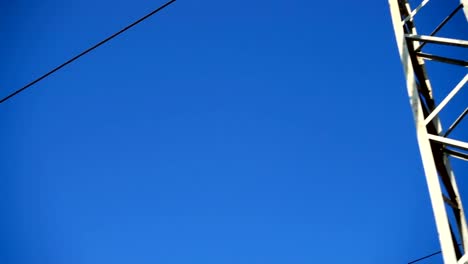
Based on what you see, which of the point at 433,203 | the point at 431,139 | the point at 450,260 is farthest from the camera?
the point at 431,139

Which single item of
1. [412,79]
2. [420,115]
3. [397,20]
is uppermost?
[397,20]

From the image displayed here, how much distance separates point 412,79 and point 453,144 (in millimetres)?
834

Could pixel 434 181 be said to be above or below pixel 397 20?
below

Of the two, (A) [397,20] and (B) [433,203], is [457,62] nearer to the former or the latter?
(A) [397,20]

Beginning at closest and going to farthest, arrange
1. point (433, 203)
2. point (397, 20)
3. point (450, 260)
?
1. point (450, 260)
2. point (433, 203)
3. point (397, 20)

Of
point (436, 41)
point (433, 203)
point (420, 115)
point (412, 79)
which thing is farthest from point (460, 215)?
point (436, 41)

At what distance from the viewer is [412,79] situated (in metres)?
4.11

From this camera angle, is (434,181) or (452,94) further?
(452,94)

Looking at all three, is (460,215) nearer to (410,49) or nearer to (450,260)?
(450,260)

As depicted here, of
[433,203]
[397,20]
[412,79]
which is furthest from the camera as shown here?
[397,20]

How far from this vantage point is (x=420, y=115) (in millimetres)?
3873

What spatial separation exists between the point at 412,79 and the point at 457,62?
2.10ft

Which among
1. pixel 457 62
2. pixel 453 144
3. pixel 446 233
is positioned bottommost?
pixel 446 233

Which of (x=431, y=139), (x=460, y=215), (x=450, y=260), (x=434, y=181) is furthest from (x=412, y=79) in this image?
(x=450, y=260)
